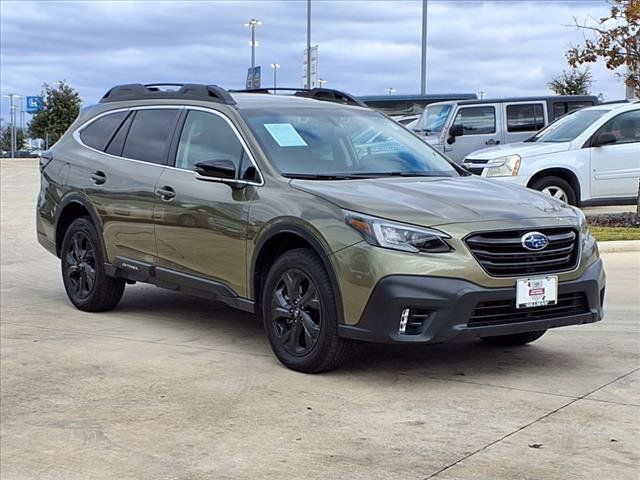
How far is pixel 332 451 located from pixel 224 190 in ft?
8.10

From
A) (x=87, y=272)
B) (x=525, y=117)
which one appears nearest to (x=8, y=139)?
(x=525, y=117)

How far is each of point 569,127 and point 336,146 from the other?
838 cm

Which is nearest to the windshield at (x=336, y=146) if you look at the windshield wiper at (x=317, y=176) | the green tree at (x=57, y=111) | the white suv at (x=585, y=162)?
the windshield wiper at (x=317, y=176)

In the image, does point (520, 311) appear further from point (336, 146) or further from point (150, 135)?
point (150, 135)

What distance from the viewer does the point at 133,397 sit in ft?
17.8

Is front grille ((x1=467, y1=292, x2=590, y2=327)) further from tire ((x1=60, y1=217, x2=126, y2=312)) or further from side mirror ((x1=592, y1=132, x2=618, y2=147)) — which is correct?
side mirror ((x1=592, y1=132, x2=618, y2=147))

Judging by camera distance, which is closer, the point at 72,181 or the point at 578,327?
the point at 578,327

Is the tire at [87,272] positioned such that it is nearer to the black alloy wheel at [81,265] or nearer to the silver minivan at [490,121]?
the black alloy wheel at [81,265]

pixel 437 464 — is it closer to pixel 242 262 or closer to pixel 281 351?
pixel 281 351

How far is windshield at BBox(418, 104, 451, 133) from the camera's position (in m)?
18.7

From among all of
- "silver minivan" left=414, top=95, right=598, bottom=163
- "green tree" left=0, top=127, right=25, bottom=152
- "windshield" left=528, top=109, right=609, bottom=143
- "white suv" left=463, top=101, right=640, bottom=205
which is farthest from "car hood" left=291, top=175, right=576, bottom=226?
"green tree" left=0, top=127, right=25, bottom=152

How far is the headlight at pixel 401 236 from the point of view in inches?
204

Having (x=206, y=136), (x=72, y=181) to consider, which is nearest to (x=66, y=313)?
(x=72, y=181)

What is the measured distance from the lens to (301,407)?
5.05m
